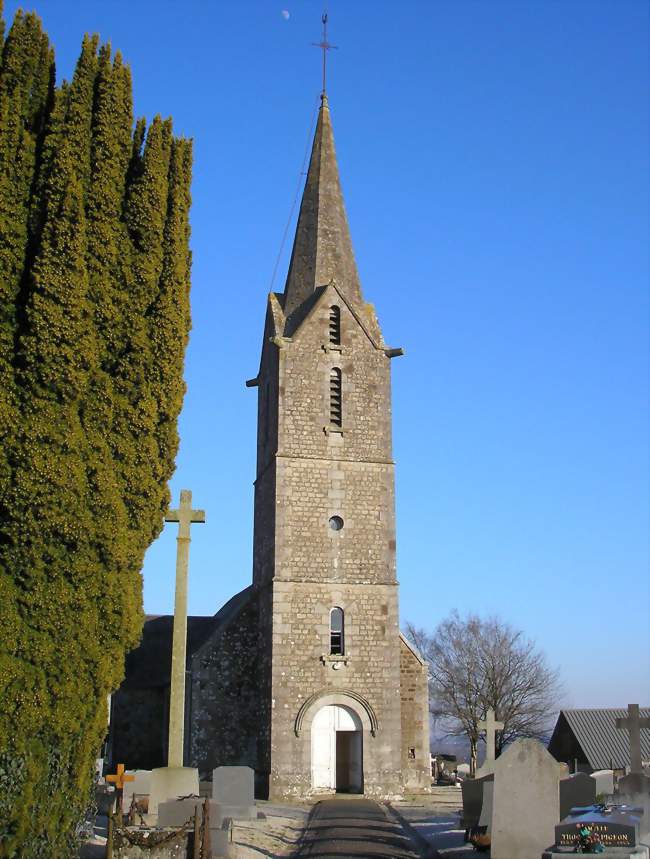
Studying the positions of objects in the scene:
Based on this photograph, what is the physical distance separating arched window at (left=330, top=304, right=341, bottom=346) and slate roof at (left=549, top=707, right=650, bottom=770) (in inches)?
799

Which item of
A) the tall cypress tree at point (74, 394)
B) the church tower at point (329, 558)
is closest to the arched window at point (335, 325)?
the church tower at point (329, 558)

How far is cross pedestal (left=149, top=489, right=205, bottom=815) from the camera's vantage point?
16.1 m

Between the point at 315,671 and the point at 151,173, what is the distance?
16579mm

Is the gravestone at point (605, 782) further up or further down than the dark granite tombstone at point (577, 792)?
further down

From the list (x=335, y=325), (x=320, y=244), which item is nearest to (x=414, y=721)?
(x=335, y=325)

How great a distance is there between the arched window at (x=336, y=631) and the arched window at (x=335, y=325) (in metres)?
8.33

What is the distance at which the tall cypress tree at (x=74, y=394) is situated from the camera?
1117cm

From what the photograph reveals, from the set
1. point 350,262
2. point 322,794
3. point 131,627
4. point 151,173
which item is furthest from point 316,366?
point 131,627

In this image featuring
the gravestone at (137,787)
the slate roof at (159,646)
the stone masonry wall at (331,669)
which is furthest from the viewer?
the slate roof at (159,646)

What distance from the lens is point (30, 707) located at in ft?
35.9

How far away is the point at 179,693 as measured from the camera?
1647cm

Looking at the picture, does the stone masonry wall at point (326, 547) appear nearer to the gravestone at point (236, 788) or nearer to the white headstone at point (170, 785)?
the gravestone at point (236, 788)

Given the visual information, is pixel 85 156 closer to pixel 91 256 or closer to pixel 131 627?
pixel 91 256

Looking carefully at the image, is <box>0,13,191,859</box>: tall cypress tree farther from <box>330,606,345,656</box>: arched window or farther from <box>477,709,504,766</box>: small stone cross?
<box>330,606,345,656</box>: arched window
